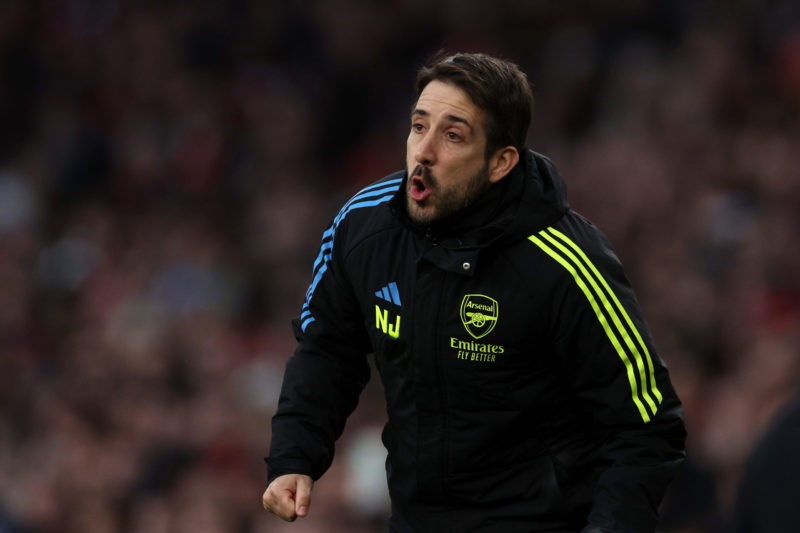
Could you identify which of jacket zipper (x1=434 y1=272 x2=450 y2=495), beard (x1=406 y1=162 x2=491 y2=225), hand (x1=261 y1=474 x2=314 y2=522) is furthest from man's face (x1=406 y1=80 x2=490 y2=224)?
hand (x1=261 y1=474 x2=314 y2=522)

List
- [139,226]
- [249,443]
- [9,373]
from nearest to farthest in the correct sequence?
[249,443] → [9,373] → [139,226]

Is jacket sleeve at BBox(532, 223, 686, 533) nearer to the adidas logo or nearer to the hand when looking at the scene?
the adidas logo

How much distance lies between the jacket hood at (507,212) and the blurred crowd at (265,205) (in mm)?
2492

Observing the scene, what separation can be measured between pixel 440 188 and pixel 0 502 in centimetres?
504

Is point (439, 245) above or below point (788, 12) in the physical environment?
below

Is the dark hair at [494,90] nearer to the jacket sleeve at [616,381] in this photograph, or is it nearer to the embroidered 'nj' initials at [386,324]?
the jacket sleeve at [616,381]

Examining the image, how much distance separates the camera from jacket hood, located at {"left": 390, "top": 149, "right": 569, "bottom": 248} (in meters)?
3.51

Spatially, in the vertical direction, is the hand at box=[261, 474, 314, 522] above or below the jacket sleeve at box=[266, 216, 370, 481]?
below

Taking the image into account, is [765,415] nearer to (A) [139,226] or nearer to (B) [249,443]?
(B) [249,443]

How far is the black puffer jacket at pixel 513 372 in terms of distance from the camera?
3.43m

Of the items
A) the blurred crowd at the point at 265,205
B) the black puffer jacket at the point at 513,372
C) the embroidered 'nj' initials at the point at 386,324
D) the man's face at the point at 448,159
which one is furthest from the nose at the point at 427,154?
the blurred crowd at the point at 265,205

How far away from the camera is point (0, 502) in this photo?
787 cm

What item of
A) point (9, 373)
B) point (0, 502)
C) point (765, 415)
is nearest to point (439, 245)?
point (765, 415)

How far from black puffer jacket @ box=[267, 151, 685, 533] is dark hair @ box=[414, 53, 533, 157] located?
0.29 feet
